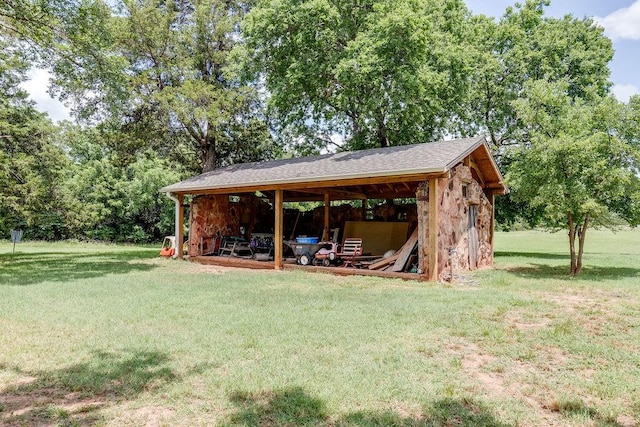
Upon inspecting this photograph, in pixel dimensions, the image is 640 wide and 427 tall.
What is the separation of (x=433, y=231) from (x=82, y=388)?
712 centimetres

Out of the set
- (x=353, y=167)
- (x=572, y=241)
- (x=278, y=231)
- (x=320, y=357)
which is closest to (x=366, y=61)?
(x=353, y=167)

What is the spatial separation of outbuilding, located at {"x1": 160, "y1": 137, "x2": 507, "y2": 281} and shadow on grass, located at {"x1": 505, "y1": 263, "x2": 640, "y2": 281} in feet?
3.94

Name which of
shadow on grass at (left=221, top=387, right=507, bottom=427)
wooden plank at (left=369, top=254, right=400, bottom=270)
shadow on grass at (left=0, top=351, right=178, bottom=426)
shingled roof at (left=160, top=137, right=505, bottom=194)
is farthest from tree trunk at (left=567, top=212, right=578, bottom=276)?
shadow on grass at (left=0, top=351, right=178, bottom=426)

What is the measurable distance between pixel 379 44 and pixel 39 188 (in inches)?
511

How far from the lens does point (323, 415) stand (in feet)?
9.34

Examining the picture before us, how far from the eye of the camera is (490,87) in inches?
758

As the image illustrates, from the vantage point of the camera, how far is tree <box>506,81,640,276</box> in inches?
355

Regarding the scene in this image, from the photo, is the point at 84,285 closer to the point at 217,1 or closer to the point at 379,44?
the point at 379,44

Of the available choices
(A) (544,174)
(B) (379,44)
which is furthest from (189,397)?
(B) (379,44)

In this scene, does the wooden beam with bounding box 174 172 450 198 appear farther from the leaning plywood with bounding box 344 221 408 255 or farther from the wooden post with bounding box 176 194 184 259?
the leaning plywood with bounding box 344 221 408 255

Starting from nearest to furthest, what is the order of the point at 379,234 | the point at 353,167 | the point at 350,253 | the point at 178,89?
the point at 353,167 → the point at 350,253 → the point at 379,234 → the point at 178,89

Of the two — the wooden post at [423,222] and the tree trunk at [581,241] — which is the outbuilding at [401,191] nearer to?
the wooden post at [423,222]

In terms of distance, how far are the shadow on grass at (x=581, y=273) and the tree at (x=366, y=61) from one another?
7.42 meters

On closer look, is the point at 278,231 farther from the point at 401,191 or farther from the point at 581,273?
the point at 581,273
